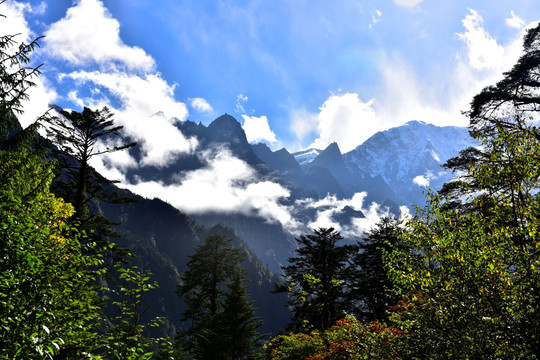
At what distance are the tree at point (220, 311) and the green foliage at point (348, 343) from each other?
3.00 m

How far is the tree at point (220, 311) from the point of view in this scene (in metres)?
20.5

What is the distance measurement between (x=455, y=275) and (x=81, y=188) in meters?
19.8

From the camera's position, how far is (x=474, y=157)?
46.9ft

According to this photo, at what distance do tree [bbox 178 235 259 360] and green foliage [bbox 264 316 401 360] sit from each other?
300 cm

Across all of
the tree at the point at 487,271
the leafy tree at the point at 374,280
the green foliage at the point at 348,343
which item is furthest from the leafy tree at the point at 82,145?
the leafy tree at the point at 374,280

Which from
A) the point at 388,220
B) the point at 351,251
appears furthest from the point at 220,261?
the point at 388,220

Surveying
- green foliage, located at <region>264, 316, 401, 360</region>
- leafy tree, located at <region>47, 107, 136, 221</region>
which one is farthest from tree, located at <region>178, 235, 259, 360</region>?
leafy tree, located at <region>47, 107, 136, 221</region>

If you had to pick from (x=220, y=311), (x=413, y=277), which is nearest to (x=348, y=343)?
(x=413, y=277)

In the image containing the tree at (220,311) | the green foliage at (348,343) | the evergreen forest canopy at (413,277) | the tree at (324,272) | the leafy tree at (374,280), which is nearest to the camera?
the evergreen forest canopy at (413,277)

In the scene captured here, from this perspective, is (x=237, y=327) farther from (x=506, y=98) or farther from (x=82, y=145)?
(x=506, y=98)

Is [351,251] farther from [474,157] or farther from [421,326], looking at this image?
[421,326]

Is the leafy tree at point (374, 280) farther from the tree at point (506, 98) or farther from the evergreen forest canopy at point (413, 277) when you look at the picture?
the evergreen forest canopy at point (413, 277)

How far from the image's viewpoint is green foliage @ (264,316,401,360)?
22.1 feet

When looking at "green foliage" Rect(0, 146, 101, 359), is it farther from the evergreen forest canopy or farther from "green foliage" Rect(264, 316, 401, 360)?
"green foliage" Rect(264, 316, 401, 360)
